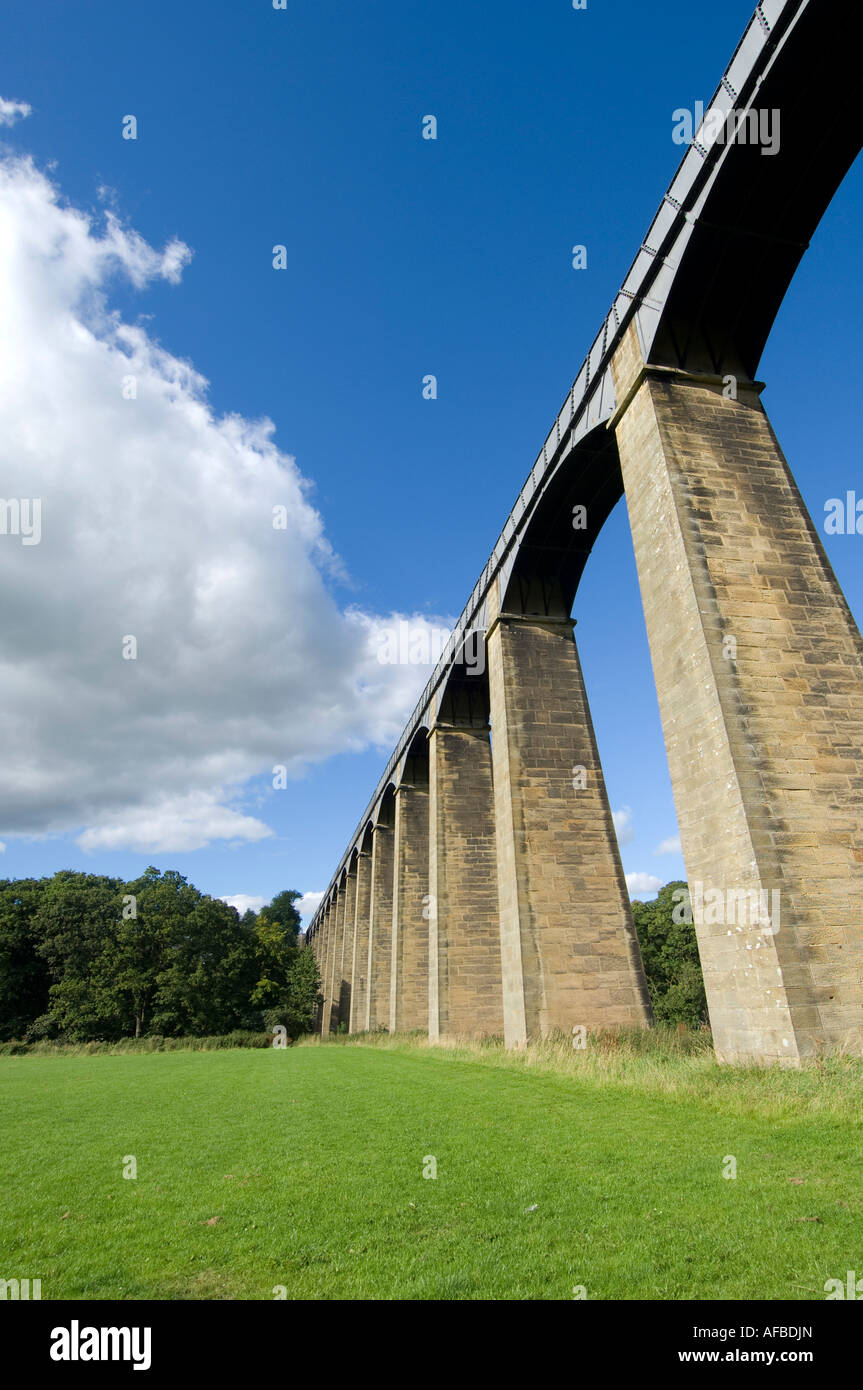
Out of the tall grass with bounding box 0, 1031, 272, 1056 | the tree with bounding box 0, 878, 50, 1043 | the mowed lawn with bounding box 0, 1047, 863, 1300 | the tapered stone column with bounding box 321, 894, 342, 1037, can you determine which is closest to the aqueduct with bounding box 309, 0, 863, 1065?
the mowed lawn with bounding box 0, 1047, 863, 1300

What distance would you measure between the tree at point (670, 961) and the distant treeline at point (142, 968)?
2340 cm

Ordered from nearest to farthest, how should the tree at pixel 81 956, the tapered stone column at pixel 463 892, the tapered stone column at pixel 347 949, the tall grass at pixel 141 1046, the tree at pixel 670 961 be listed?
the tapered stone column at pixel 463 892 → the tall grass at pixel 141 1046 → the tree at pixel 670 961 → the tree at pixel 81 956 → the tapered stone column at pixel 347 949

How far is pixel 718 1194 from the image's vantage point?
4.48 meters

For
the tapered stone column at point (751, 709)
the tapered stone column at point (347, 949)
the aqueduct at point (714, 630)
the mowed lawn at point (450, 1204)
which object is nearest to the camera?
the mowed lawn at point (450, 1204)

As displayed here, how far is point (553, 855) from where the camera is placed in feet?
51.8

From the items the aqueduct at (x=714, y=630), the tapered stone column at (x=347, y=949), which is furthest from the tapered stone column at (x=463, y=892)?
the tapered stone column at (x=347, y=949)

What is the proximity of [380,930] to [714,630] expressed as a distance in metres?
29.6

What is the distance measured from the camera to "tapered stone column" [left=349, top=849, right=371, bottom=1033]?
1529 inches

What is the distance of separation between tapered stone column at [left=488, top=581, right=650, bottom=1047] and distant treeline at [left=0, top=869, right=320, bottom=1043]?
31641 millimetres

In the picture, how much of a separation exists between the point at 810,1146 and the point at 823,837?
157 inches

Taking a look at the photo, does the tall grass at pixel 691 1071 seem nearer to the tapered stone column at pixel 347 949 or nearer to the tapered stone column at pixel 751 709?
the tapered stone column at pixel 751 709

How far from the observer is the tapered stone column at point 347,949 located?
46469mm

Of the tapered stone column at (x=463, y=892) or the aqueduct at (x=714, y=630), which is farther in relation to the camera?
the tapered stone column at (x=463, y=892)
